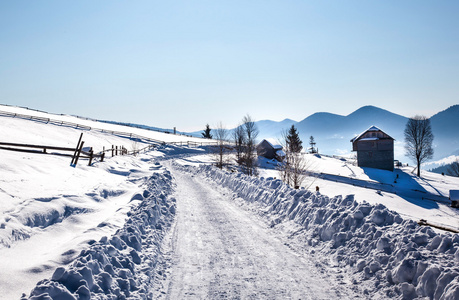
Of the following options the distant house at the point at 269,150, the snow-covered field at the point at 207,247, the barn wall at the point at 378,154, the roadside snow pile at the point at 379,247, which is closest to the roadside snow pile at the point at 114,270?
the snow-covered field at the point at 207,247

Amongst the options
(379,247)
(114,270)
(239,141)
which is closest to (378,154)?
(239,141)

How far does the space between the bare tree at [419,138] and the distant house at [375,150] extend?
848 cm

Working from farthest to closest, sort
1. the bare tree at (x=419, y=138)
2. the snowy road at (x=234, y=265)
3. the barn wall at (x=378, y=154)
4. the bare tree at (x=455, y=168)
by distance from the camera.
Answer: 1. the bare tree at (x=455, y=168)
2. the bare tree at (x=419, y=138)
3. the barn wall at (x=378, y=154)
4. the snowy road at (x=234, y=265)

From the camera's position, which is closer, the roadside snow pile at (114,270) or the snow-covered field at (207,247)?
the roadside snow pile at (114,270)

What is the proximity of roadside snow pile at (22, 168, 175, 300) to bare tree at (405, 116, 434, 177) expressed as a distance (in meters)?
74.6

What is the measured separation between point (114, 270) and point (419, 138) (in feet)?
261

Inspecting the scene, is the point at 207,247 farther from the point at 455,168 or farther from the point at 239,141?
the point at 455,168

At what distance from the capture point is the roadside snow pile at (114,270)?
5.05 m

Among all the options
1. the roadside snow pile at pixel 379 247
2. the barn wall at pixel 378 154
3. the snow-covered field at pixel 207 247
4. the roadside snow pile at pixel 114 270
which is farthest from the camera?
the barn wall at pixel 378 154

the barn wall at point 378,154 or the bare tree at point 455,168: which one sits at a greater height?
the barn wall at point 378,154

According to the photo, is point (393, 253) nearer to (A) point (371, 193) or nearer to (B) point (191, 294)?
(B) point (191, 294)

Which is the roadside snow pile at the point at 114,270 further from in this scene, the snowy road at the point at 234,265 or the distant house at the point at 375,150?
the distant house at the point at 375,150

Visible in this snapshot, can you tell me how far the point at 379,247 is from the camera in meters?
7.27

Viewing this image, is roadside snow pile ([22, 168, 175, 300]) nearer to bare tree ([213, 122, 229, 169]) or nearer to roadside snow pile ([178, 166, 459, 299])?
roadside snow pile ([178, 166, 459, 299])
